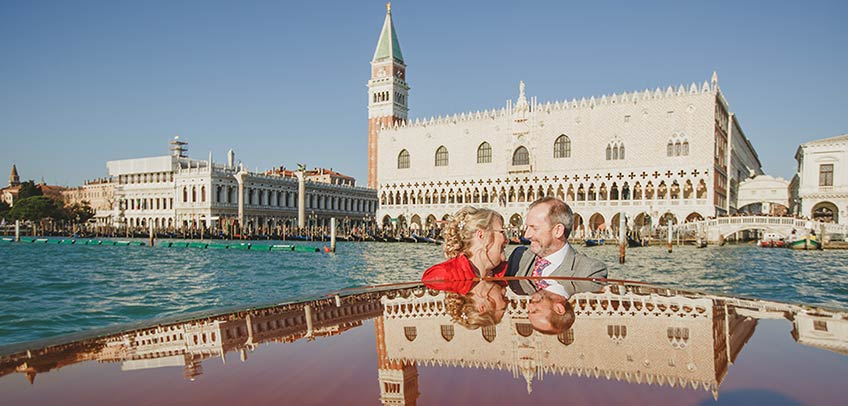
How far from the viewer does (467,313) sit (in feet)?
6.52

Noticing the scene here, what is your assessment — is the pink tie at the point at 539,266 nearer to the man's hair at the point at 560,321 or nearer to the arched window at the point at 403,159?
the man's hair at the point at 560,321

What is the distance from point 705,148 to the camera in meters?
28.1

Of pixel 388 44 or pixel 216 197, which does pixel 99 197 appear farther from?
pixel 388 44

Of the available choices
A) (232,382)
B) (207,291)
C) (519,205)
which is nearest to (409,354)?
(232,382)

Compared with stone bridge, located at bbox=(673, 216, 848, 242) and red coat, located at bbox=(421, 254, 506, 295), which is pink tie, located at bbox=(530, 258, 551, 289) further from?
stone bridge, located at bbox=(673, 216, 848, 242)

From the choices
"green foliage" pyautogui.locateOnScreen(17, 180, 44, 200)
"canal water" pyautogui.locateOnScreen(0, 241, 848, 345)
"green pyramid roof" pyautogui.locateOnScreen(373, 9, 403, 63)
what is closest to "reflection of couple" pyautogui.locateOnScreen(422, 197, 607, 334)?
"canal water" pyautogui.locateOnScreen(0, 241, 848, 345)

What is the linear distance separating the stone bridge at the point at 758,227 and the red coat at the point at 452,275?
2427 cm

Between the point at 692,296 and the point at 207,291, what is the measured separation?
326 inches

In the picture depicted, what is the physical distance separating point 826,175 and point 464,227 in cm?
3157

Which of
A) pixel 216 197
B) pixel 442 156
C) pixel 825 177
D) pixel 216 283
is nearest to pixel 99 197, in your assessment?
pixel 216 197

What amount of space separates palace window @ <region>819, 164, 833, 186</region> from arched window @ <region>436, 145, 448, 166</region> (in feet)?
Result: 59.3

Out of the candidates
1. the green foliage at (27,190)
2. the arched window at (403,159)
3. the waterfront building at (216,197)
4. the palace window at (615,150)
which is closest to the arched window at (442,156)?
the arched window at (403,159)

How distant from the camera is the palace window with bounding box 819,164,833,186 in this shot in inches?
1123

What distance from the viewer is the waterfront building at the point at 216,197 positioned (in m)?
39.9
